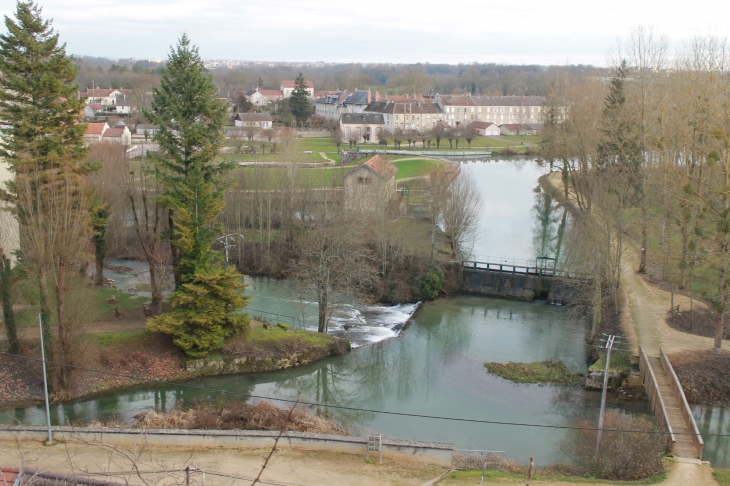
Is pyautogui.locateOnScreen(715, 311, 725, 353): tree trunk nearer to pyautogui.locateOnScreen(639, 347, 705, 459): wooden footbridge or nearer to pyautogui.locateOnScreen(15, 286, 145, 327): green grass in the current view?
pyautogui.locateOnScreen(639, 347, 705, 459): wooden footbridge

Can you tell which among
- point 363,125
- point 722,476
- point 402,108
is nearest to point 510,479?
point 722,476

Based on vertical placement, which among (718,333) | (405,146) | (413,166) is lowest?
(718,333)

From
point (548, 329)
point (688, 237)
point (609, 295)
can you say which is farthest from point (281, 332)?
point (688, 237)

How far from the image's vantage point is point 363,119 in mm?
79125

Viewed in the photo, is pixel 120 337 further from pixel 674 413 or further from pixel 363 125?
pixel 363 125

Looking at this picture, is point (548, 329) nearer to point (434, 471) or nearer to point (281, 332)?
point (281, 332)

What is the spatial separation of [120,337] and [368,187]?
15467 millimetres

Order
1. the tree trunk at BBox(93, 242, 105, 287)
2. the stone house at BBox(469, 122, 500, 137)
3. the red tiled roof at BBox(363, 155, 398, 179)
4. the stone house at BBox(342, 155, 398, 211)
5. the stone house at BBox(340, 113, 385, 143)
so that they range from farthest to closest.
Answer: the stone house at BBox(469, 122, 500, 137)
the stone house at BBox(340, 113, 385, 143)
the red tiled roof at BBox(363, 155, 398, 179)
the stone house at BBox(342, 155, 398, 211)
the tree trunk at BBox(93, 242, 105, 287)

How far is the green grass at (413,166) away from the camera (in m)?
49.8

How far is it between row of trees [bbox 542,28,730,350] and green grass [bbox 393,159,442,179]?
46.1 ft

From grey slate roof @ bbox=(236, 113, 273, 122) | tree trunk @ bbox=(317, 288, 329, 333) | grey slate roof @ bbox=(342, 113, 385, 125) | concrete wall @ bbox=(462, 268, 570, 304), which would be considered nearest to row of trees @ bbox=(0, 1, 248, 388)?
tree trunk @ bbox=(317, 288, 329, 333)

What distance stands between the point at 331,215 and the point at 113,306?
9.04m

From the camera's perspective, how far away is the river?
56.9 feet

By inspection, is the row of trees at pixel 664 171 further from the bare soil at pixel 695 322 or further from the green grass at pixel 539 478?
the green grass at pixel 539 478
